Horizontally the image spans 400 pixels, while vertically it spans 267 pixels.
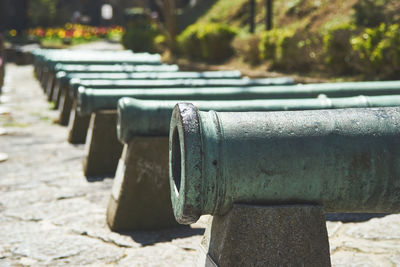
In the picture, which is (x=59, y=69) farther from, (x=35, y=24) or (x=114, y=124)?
(x=35, y=24)

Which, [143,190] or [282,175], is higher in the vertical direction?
[282,175]

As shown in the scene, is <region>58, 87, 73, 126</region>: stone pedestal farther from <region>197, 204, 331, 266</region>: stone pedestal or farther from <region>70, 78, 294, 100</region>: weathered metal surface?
<region>197, 204, 331, 266</region>: stone pedestal

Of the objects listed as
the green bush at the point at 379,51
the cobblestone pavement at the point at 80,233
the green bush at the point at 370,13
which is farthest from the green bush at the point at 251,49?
the cobblestone pavement at the point at 80,233

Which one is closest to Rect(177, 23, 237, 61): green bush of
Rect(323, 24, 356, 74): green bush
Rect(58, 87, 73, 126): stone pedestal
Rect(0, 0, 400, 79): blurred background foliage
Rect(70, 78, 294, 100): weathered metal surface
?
Rect(0, 0, 400, 79): blurred background foliage

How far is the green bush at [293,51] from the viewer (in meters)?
9.81

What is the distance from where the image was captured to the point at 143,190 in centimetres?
375

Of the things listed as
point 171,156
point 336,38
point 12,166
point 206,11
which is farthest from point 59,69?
point 206,11

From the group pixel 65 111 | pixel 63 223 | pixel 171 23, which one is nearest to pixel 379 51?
pixel 65 111

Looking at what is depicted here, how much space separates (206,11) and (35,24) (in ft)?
58.1

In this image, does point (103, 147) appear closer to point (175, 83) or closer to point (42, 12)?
point (175, 83)

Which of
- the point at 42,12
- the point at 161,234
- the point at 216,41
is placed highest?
the point at 161,234

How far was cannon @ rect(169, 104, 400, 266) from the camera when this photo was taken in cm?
201

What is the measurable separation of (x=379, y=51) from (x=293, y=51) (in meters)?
2.74

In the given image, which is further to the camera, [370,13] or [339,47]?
[370,13]
